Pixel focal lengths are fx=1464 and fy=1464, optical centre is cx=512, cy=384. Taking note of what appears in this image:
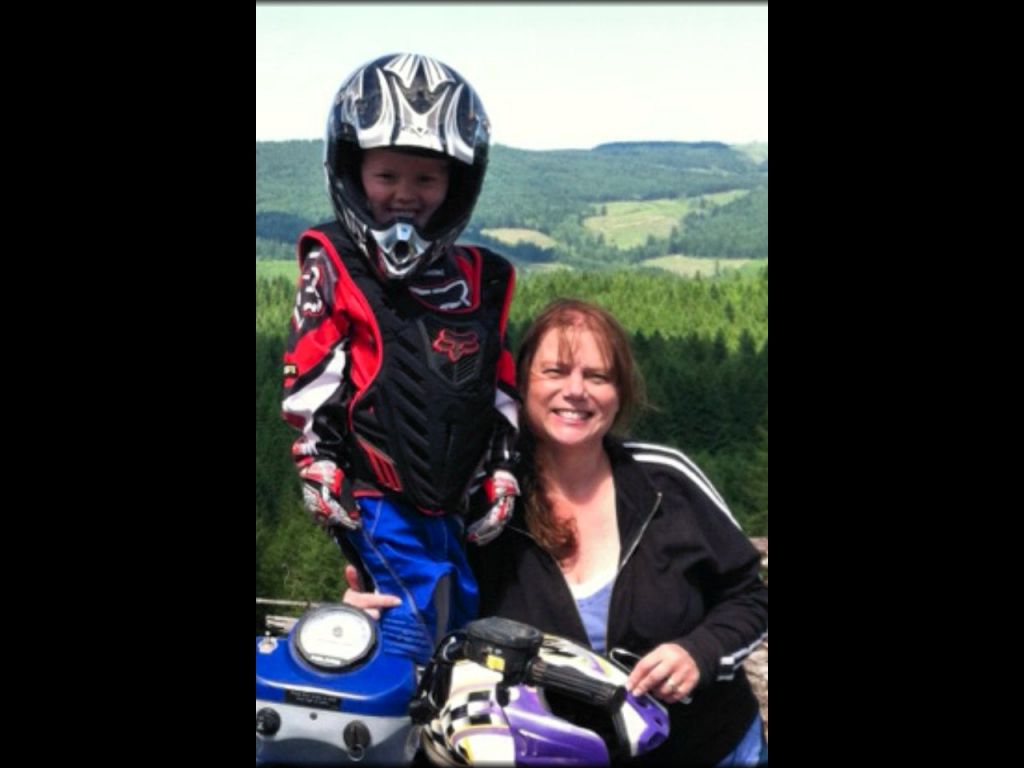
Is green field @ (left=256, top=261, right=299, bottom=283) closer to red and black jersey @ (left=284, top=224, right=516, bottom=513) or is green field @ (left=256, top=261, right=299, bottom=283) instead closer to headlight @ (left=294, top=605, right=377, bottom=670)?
red and black jersey @ (left=284, top=224, right=516, bottom=513)

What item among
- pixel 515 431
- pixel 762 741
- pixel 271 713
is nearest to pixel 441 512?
pixel 515 431

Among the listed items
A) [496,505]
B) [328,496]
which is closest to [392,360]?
[328,496]

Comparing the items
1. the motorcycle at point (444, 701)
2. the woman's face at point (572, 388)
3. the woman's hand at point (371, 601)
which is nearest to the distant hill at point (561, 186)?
the woman's face at point (572, 388)

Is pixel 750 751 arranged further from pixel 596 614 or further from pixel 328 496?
pixel 328 496

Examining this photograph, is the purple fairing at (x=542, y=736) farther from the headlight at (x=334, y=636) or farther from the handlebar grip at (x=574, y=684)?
the headlight at (x=334, y=636)

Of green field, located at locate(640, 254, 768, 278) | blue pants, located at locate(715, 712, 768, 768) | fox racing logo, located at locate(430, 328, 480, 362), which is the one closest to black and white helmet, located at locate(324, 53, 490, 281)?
fox racing logo, located at locate(430, 328, 480, 362)

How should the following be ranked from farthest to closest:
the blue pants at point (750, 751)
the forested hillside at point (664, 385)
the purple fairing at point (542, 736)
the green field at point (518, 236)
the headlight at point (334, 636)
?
the green field at point (518, 236) → the forested hillside at point (664, 385) → the blue pants at point (750, 751) → the headlight at point (334, 636) → the purple fairing at point (542, 736)

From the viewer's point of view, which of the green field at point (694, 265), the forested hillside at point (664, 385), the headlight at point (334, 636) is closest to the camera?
the headlight at point (334, 636)
